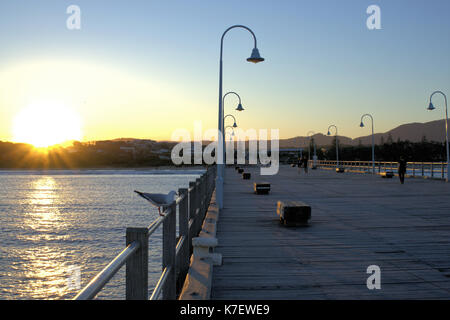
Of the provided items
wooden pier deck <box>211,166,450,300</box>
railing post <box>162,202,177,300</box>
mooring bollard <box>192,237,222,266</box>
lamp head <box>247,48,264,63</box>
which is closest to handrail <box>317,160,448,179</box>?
lamp head <box>247,48,264,63</box>

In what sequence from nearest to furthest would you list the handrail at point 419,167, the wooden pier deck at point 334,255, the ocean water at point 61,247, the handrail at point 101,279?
the handrail at point 101,279
the wooden pier deck at point 334,255
the ocean water at point 61,247
the handrail at point 419,167

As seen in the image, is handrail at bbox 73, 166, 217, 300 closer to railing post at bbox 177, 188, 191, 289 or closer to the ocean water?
railing post at bbox 177, 188, 191, 289

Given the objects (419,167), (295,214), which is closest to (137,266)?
(295,214)

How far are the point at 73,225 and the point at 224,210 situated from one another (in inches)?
482

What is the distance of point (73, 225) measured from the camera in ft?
76.2

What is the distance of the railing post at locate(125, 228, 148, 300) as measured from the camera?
3033 mm

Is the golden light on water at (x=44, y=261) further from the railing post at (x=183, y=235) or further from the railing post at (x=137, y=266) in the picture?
the railing post at (x=137, y=266)

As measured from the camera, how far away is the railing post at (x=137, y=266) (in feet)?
9.95

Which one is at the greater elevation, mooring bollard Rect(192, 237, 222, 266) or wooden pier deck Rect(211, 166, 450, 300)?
mooring bollard Rect(192, 237, 222, 266)

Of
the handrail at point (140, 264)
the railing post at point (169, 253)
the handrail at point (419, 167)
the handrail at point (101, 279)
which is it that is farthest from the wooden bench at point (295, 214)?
the handrail at point (419, 167)

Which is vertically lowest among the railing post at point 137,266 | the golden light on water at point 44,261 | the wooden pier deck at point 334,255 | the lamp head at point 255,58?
the golden light on water at point 44,261

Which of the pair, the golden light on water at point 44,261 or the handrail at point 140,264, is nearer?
the handrail at point 140,264

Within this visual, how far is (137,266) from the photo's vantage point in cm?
311

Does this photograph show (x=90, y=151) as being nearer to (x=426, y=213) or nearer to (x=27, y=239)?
(x=27, y=239)
